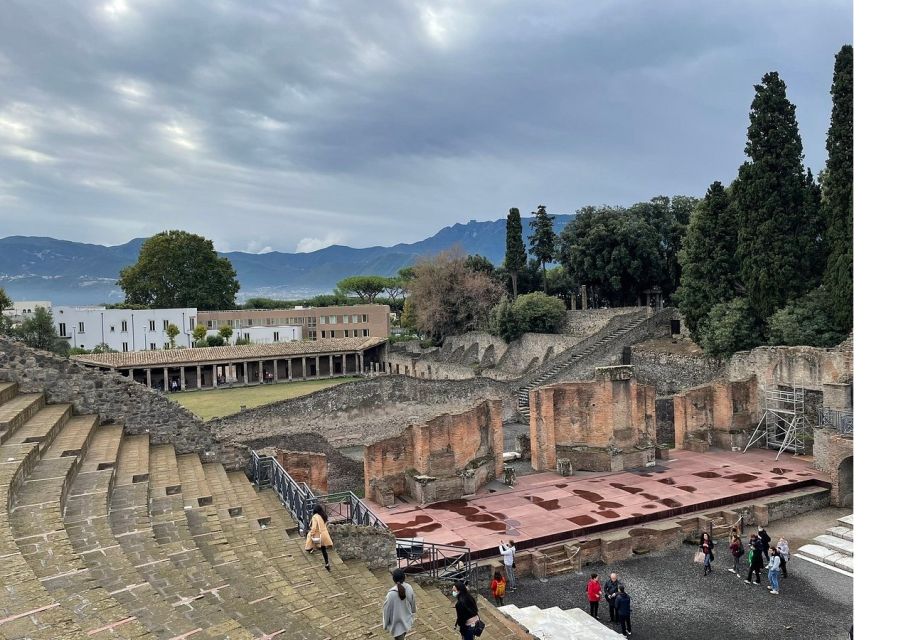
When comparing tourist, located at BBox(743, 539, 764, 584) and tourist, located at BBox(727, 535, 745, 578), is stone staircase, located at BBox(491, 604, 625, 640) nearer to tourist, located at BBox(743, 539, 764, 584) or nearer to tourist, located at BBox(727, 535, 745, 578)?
tourist, located at BBox(743, 539, 764, 584)

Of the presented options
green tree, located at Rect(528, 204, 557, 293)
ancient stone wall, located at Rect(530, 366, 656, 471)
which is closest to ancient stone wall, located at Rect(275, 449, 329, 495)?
ancient stone wall, located at Rect(530, 366, 656, 471)

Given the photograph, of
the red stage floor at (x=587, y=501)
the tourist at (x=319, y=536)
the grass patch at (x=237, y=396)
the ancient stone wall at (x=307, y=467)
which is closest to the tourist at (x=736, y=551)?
the red stage floor at (x=587, y=501)

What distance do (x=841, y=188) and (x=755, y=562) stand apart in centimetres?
1809

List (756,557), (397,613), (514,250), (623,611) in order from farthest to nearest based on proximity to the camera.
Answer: (514,250) → (756,557) → (623,611) → (397,613)

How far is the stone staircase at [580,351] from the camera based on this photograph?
1373 inches

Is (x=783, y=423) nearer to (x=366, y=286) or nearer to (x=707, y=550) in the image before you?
(x=707, y=550)

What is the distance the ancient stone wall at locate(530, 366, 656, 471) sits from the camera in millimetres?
22625

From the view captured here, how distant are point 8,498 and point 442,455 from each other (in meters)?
12.9

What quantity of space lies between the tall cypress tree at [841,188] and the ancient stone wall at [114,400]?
940 inches

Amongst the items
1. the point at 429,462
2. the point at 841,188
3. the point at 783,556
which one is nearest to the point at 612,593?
the point at 783,556

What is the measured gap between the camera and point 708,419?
2584 centimetres

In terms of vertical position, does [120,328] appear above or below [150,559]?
above

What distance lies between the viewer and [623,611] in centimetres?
1265

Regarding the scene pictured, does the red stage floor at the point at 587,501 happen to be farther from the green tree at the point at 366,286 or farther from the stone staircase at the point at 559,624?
the green tree at the point at 366,286
